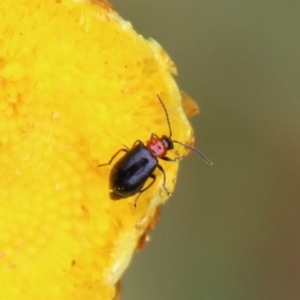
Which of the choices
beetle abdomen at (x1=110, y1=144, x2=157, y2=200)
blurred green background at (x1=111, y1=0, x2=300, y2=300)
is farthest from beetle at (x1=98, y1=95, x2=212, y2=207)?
blurred green background at (x1=111, y1=0, x2=300, y2=300)

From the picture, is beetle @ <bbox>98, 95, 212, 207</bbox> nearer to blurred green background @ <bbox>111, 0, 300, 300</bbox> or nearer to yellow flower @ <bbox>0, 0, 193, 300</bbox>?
yellow flower @ <bbox>0, 0, 193, 300</bbox>

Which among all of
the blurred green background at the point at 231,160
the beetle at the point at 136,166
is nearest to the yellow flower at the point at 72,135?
the beetle at the point at 136,166

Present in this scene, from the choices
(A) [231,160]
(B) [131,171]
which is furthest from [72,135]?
(A) [231,160]

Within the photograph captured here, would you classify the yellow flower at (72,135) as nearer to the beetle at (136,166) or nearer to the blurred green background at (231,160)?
the beetle at (136,166)

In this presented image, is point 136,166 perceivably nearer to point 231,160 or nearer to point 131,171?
point 131,171

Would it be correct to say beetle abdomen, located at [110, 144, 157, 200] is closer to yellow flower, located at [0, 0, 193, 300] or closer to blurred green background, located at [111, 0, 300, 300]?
yellow flower, located at [0, 0, 193, 300]

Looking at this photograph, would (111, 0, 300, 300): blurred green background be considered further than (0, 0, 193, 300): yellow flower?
Yes

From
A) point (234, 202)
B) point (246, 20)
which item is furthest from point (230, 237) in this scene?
point (246, 20)
